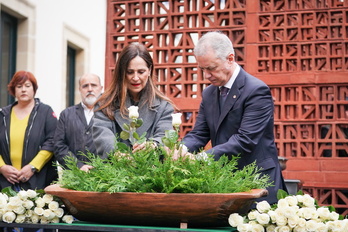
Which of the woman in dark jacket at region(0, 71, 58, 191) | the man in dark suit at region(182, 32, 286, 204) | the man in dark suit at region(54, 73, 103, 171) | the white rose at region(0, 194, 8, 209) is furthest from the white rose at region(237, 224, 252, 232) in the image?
the woman in dark jacket at region(0, 71, 58, 191)

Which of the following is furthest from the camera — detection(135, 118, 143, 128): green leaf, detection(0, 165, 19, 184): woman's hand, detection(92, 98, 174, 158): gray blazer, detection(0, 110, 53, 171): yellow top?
detection(0, 110, 53, 171): yellow top

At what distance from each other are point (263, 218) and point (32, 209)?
1.04 meters

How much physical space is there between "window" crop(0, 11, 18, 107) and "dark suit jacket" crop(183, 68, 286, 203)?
6302 millimetres

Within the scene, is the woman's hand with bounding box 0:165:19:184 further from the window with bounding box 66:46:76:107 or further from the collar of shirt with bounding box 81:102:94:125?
the window with bounding box 66:46:76:107

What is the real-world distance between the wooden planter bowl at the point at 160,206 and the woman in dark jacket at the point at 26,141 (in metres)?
2.92

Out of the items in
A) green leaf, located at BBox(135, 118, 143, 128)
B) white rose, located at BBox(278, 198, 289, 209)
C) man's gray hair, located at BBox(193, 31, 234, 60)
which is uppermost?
man's gray hair, located at BBox(193, 31, 234, 60)

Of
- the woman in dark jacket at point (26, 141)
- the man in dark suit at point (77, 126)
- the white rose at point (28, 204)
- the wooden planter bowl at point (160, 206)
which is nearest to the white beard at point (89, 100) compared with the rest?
the man in dark suit at point (77, 126)

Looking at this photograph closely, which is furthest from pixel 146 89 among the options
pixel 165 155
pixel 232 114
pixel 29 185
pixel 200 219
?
pixel 29 185

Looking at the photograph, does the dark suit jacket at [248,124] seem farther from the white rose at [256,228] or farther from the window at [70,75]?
the window at [70,75]

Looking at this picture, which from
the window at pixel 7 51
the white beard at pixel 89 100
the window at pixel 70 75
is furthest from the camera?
the window at pixel 70 75

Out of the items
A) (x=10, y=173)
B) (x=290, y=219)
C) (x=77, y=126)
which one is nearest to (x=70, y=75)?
(x=77, y=126)

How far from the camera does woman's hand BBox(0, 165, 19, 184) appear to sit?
5.50 metres

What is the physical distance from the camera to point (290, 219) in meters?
2.54

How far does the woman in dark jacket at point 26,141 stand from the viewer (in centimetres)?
555
